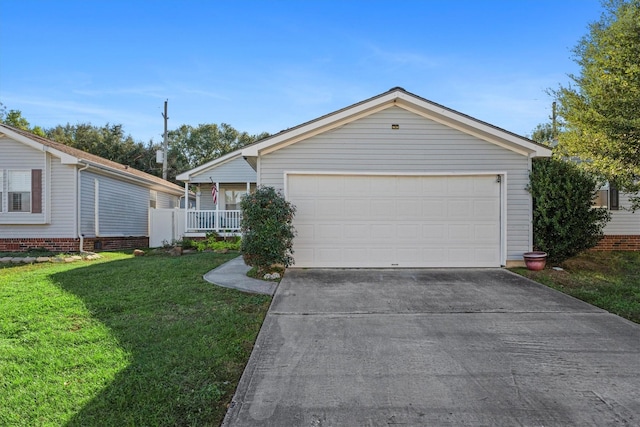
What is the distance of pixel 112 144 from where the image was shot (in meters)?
32.1

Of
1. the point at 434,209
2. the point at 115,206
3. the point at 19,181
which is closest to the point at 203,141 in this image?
the point at 115,206

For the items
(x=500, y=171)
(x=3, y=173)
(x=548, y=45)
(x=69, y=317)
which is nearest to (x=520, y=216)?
(x=500, y=171)

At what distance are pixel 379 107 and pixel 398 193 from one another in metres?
2.02

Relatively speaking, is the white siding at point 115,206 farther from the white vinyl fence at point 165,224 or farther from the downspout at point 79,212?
the white vinyl fence at point 165,224

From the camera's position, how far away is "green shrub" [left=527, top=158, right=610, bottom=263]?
7988 millimetres

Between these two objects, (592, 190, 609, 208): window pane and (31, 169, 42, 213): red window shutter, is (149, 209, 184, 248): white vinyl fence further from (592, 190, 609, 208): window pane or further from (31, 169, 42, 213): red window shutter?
(592, 190, 609, 208): window pane

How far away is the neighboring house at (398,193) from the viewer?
8273 millimetres

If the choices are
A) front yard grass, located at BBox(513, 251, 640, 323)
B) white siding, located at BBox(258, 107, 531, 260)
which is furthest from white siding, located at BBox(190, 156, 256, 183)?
front yard grass, located at BBox(513, 251, 640, 323)

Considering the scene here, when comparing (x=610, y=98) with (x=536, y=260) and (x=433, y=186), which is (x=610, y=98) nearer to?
(x=536, y=260)

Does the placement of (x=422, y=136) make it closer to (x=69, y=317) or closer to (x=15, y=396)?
(x=69, y=317)

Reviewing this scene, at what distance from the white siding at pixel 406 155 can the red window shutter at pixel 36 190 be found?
866cm

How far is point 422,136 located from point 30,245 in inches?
504

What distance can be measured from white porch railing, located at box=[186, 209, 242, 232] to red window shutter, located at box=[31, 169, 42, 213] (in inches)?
188

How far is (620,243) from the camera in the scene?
11.5 m
